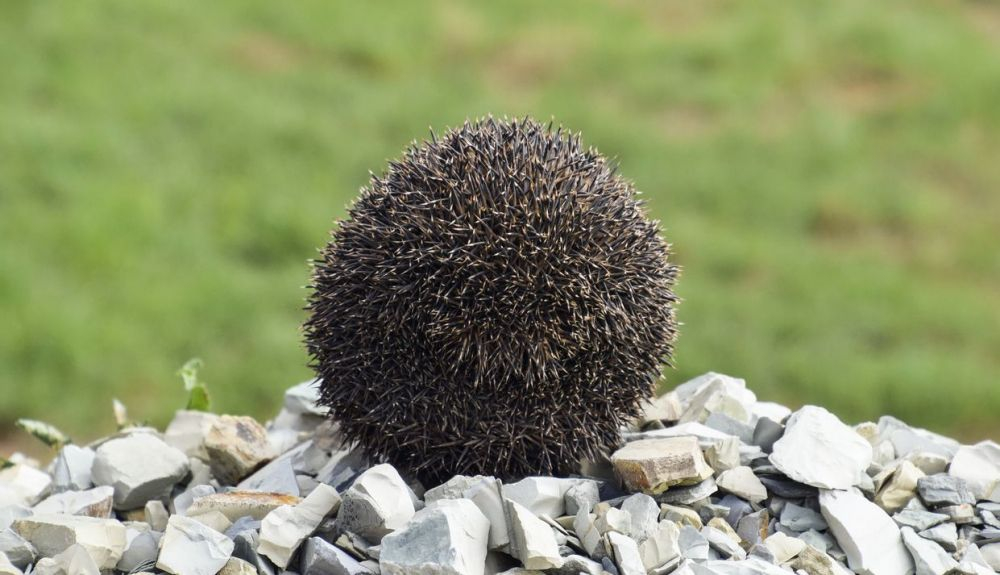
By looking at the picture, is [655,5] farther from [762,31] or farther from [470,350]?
[470,350]

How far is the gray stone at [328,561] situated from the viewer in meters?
4.35

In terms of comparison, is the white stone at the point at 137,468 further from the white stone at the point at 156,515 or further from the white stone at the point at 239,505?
the white stone at the point at 239,505

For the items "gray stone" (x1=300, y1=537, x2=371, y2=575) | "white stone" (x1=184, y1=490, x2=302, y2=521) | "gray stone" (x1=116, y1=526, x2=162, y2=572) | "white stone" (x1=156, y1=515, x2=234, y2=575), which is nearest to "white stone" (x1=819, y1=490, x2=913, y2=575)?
"gray stone" (x1=300, y1=537, x2=371, y2=575)

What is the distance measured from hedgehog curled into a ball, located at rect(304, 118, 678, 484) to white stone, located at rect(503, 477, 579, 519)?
190 mm

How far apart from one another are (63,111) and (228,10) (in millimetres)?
2809

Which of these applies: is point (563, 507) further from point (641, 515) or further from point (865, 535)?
point (865, 535)

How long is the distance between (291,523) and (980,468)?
314 cm

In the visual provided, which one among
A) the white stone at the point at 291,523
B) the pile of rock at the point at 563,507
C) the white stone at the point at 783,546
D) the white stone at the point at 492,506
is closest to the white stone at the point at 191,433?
the pile of rock at the point at 563,507

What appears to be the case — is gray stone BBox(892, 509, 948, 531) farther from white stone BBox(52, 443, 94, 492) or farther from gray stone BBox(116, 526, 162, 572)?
white stone BBox(52, 443, 94, 492)

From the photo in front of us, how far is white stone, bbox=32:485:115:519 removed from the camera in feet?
17.0

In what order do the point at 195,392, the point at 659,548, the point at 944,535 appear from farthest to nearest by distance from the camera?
the point at 195,392 → the point at 944,535 → the point at 659,548

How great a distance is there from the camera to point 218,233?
11.2 m

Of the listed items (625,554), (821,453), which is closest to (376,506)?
(625,554)

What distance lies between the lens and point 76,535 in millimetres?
4633
